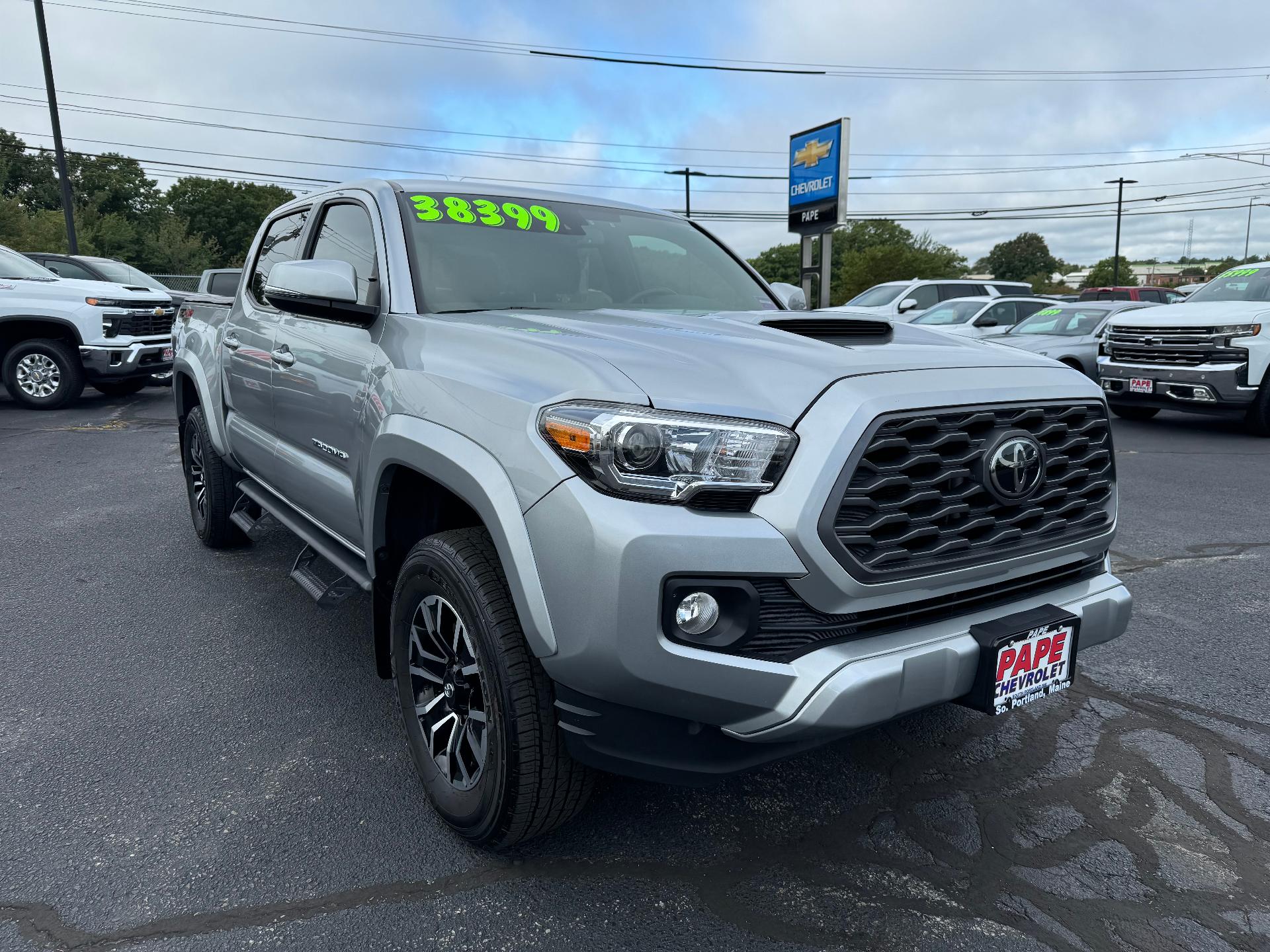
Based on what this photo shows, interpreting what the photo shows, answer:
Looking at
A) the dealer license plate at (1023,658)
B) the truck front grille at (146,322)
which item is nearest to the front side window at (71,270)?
the truck front grille at (146,322)

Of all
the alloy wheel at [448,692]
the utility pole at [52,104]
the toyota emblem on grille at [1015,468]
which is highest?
the utility pole at [52,104]

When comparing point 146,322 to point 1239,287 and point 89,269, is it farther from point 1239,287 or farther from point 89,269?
point 1239,287

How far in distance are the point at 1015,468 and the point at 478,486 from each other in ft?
4.20

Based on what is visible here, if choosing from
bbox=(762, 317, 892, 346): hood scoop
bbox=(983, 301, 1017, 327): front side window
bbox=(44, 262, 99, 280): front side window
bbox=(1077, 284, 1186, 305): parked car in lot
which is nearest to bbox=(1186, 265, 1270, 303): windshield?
bbox=(983, 301, 1017, 327): front side window

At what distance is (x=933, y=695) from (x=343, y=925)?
146 cm

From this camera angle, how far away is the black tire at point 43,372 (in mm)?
11086

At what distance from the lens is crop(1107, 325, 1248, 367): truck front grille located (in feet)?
30.2

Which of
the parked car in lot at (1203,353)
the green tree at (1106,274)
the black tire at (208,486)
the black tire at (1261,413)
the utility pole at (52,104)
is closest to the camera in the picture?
the black tire at (208,486)

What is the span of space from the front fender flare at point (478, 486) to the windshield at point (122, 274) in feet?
43.0

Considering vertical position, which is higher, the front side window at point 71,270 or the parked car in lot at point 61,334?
the front side window at point 71,270

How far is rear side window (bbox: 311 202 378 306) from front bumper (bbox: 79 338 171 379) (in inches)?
352

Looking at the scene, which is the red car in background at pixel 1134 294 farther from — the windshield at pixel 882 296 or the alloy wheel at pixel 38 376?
the alloy wheel at pixel 38 376

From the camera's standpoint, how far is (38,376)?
36.9ft

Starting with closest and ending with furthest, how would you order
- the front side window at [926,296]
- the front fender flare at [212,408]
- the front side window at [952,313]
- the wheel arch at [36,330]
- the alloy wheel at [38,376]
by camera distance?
the front fender flare at [212,408] → the wheel arch at [36,330] → the alloy wheel at [38,376] → the front side window at [952,313] → the front side window at [926,296]
